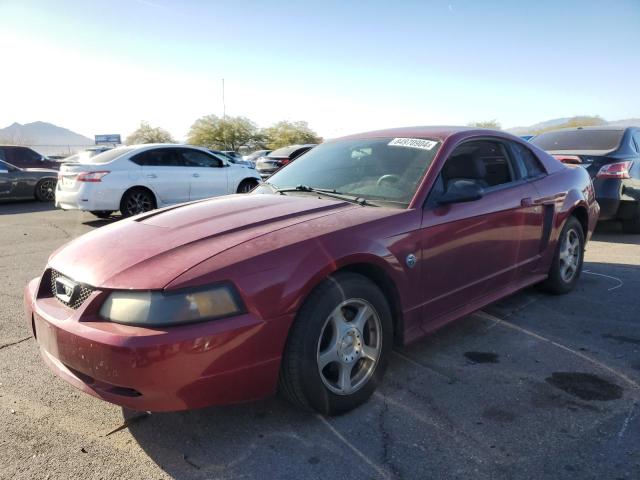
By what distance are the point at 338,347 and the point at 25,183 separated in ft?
44.1

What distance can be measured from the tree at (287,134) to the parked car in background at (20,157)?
41.7 meters

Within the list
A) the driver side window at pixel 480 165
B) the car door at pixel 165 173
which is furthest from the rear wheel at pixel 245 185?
the driver side window at pixel 480 165

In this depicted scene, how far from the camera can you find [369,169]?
344 cm

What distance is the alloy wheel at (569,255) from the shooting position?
4.46 meters

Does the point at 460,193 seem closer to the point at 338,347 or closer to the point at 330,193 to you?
the point at 330,193

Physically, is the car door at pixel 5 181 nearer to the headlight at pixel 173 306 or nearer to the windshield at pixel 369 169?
the windshield at pixel 369 169

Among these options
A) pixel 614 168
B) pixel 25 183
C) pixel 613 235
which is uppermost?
pixel 614 168

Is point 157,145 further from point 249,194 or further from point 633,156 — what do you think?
point 633,156

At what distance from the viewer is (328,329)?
2535mm

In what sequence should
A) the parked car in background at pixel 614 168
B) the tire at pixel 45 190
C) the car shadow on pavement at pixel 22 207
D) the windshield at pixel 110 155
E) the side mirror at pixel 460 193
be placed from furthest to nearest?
the tire at pixel 45 190 < the car shadow on pavement at pixel 22 207 < the windshield at pixel 110 155 < the parked car in background at pixel 614 168 < the side mirror at pixel 460 193

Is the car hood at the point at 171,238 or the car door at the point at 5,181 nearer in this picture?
the car hood at the point at 171,238

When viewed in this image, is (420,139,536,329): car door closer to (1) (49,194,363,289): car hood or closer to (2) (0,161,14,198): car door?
(1) (49,194,363,289): car hood

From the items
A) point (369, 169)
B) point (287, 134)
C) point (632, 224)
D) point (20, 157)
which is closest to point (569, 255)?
point (369, 169)

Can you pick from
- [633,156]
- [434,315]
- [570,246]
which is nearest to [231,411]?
[434,315]
